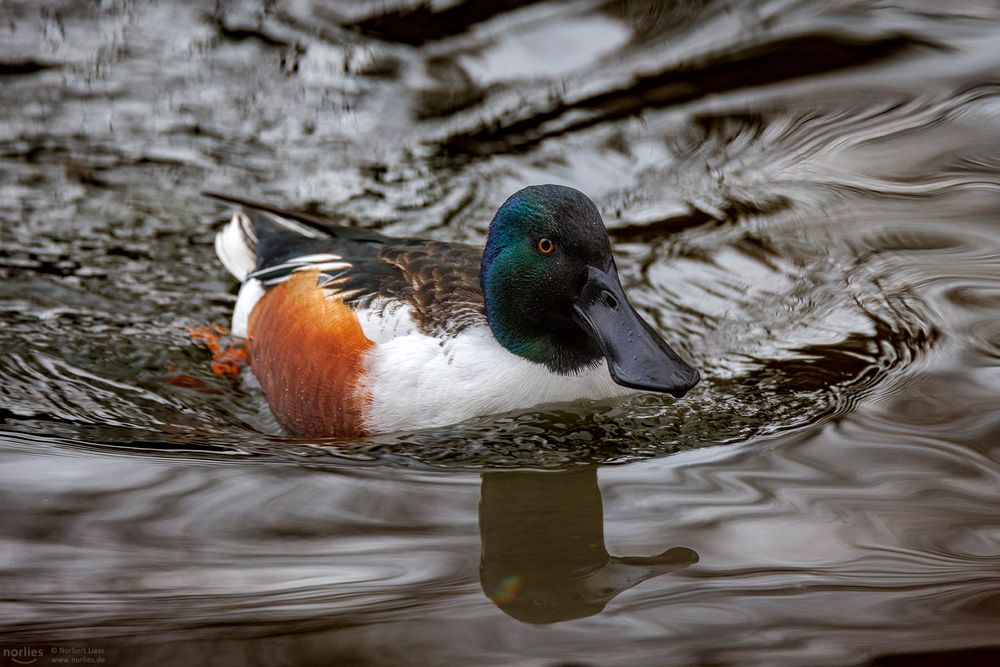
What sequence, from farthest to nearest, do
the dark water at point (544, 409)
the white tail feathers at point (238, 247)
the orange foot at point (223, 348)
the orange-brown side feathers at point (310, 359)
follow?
1. the white tail feathers at point (238, 247)
2. the orange foot at point (223, 348)
3. the orange-brown side feathers at point (310, 359)
4. the dark water at point (544, 409)

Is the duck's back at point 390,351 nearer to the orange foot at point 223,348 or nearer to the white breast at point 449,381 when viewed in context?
the white breast at point 449,381

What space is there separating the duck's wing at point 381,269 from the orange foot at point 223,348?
0.95ft

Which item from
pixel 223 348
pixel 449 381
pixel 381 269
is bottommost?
pixel 449 381

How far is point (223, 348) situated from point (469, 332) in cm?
155

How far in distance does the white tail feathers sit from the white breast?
1569mm

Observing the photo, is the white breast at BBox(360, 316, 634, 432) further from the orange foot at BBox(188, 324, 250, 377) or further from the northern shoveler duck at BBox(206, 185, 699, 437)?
the orange foot at BBox(188, 324, 250, 377)

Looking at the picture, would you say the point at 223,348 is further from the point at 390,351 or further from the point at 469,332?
the point at 469,332

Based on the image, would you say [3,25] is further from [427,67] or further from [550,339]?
[550,339]

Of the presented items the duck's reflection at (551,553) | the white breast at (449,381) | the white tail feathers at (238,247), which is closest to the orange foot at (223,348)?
the white tail feathers at (238,247)

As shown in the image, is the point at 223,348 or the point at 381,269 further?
the point at 223,348

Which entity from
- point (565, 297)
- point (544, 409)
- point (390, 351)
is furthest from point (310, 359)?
point (565, 297)

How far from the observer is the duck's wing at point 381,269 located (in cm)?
422

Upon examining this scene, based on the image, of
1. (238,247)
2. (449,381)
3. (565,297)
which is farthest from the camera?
(238,247)

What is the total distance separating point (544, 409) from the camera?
164 inches
